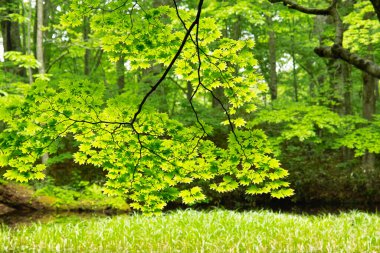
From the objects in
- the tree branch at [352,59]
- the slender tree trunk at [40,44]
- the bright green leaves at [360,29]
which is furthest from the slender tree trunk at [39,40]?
the bright green leaves at [360,29]

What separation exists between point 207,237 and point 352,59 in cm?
358

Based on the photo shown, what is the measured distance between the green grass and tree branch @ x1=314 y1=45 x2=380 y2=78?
107 inches

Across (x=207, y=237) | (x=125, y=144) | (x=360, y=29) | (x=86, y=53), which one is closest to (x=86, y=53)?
(x=86, y=53)

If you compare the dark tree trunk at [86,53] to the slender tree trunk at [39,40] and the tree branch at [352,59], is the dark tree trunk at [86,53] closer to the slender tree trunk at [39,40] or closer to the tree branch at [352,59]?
the slender tree trunk at [39,40]

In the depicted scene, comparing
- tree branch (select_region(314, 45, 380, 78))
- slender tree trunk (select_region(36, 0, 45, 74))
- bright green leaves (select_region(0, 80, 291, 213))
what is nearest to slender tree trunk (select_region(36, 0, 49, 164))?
slender tree trunk (select_region(36, 0, 45, 74))

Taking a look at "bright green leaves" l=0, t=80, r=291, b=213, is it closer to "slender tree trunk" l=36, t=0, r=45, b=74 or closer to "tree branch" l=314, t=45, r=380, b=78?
"tree branch" l=314, t=45, r=380, b=78

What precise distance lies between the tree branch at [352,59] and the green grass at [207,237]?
2730mm

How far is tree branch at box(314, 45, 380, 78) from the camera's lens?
399 cm

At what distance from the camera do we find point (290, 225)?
7.15m

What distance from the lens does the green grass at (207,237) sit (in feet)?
18.4

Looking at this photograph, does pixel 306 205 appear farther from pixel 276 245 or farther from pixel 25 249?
pixel 25 249

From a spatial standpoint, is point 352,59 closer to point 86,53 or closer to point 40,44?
point 40,44

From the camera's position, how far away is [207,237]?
602 cm

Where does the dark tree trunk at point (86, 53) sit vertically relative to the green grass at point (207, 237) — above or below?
above
